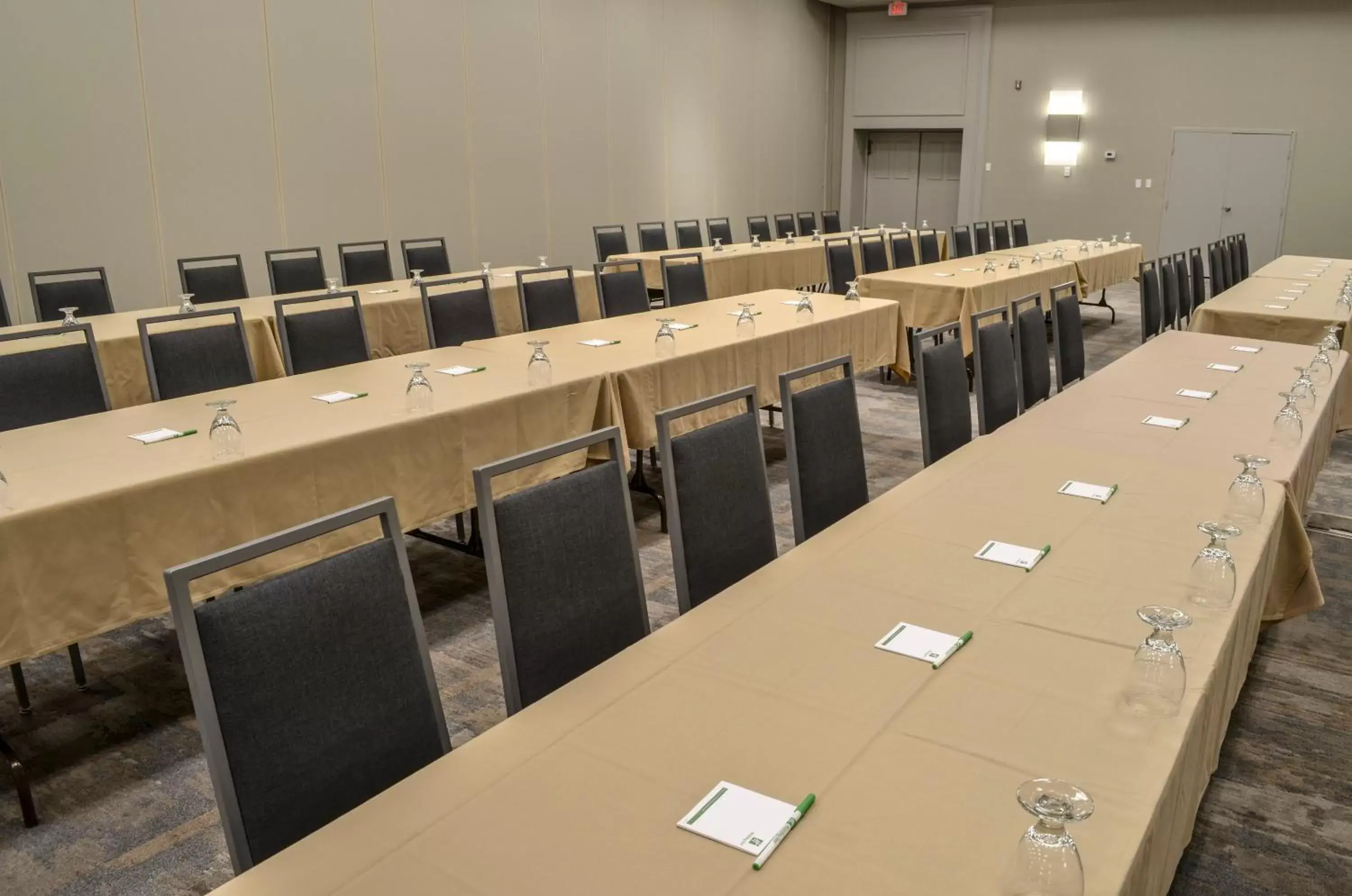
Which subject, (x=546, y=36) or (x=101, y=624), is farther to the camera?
(x=546, y=36)

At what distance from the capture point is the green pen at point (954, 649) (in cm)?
197

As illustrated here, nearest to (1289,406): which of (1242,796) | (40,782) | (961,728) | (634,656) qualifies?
(1242,796)

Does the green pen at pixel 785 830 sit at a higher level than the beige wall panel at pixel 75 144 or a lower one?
lower

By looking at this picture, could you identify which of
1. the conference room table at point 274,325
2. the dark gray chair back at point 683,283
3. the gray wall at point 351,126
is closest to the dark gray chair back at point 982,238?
the gray wall at point 351,126

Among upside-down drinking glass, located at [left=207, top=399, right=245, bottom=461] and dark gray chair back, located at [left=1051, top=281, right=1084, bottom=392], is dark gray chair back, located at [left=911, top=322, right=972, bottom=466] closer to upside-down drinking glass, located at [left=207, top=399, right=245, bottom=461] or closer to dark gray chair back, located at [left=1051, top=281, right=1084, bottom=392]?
dark gray chair back, located at [left=1051, top=281, right=1084, bottom=392]

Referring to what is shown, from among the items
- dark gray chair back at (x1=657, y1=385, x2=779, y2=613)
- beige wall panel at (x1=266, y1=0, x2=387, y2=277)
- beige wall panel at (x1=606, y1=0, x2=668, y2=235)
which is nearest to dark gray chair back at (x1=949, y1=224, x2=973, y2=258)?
beige wall panel at (x1=606, y1=0, x2=668, y2=235)

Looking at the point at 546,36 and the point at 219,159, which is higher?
the point at 546,36

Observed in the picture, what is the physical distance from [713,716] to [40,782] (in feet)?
7.60

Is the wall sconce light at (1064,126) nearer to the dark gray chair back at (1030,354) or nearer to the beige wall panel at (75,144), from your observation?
the dark gray chair back at (1030,354)

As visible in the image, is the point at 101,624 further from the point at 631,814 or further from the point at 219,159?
the point at 219,159

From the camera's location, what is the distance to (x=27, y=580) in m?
2.73

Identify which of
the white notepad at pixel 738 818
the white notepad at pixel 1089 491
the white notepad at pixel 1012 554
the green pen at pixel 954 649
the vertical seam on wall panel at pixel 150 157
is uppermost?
the vertical seam on wall panel at pixel 150 157

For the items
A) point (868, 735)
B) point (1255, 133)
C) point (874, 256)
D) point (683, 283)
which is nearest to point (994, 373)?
point (868, 735)

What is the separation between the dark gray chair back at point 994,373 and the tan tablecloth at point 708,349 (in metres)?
0.56
